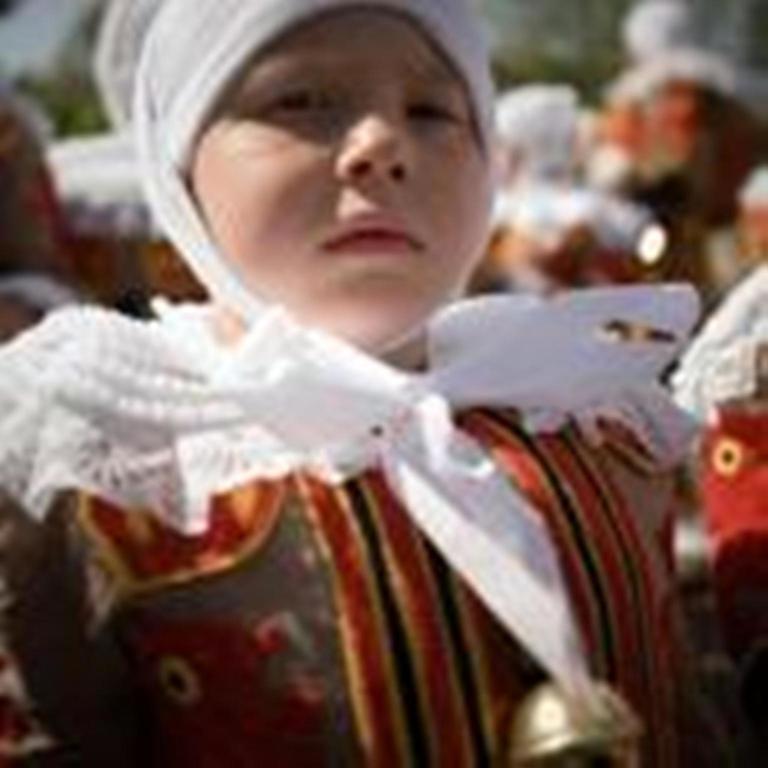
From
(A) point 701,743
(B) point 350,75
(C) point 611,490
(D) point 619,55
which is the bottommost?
(A) point 701,743

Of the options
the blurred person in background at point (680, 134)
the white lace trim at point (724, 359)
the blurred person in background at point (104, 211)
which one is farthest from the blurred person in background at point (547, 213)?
the white lace trim at point (724, 359)

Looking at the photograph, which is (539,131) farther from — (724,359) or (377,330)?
(377,330)

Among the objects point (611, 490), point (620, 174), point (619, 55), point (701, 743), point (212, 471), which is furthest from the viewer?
point (619, 55)

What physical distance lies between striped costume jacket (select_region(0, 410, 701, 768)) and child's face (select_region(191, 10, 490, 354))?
0.11m

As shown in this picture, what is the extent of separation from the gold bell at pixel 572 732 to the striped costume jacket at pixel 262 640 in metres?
0.06

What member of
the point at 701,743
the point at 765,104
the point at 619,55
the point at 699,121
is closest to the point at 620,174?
the point at 699,121

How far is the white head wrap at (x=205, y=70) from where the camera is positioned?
1549 mm

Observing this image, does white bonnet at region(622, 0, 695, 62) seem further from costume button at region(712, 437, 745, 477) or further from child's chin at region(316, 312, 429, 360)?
child's chin at region(316, 312, 429, 360)

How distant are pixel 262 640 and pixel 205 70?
341 millimetres

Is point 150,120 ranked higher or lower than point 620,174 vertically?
lower

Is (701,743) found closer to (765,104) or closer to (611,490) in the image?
(611,490)

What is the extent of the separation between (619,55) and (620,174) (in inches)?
317

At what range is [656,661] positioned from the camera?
5.25 feet

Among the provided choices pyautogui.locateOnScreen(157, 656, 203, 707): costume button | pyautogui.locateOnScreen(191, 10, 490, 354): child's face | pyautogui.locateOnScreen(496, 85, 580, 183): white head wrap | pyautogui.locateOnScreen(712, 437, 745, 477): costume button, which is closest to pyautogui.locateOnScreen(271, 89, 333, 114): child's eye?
pyautogui.locateOnScreen(191, 10, 490, 354): child's face
